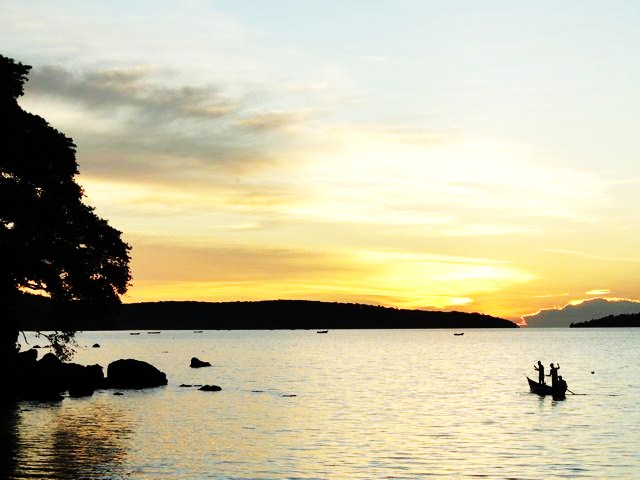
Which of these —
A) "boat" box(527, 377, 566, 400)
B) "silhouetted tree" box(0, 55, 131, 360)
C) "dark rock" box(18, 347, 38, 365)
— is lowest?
"boat" box(527, 377, 566, 400)

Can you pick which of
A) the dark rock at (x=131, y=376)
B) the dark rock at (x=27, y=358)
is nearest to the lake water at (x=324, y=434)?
the dark rock at (x=131, y=376)

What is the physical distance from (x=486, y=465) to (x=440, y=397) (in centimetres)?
3624

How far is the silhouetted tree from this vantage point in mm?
45844

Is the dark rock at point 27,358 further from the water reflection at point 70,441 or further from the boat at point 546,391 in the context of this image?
the boat at point 546,391

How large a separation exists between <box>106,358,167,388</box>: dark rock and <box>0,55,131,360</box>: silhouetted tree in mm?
20808

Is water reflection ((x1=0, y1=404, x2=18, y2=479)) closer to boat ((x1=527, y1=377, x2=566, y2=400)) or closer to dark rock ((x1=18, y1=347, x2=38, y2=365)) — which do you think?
dark rock ((x1=18, y1=347, x2=38, y2=365))

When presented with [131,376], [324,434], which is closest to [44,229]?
[324,434]

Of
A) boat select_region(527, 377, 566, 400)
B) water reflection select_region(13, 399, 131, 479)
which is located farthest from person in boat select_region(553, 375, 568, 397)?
water reflection select_region(13, 399, 131, 479)

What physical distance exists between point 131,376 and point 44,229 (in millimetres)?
28078

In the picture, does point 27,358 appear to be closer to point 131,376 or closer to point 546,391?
point 131,376

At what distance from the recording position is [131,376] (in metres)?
72.2

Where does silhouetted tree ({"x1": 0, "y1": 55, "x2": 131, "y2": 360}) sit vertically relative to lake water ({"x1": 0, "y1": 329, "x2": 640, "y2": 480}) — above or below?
above

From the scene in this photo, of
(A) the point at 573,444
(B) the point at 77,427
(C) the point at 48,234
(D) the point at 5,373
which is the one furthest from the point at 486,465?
(D) the point at 5,373

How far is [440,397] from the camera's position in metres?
72.3
